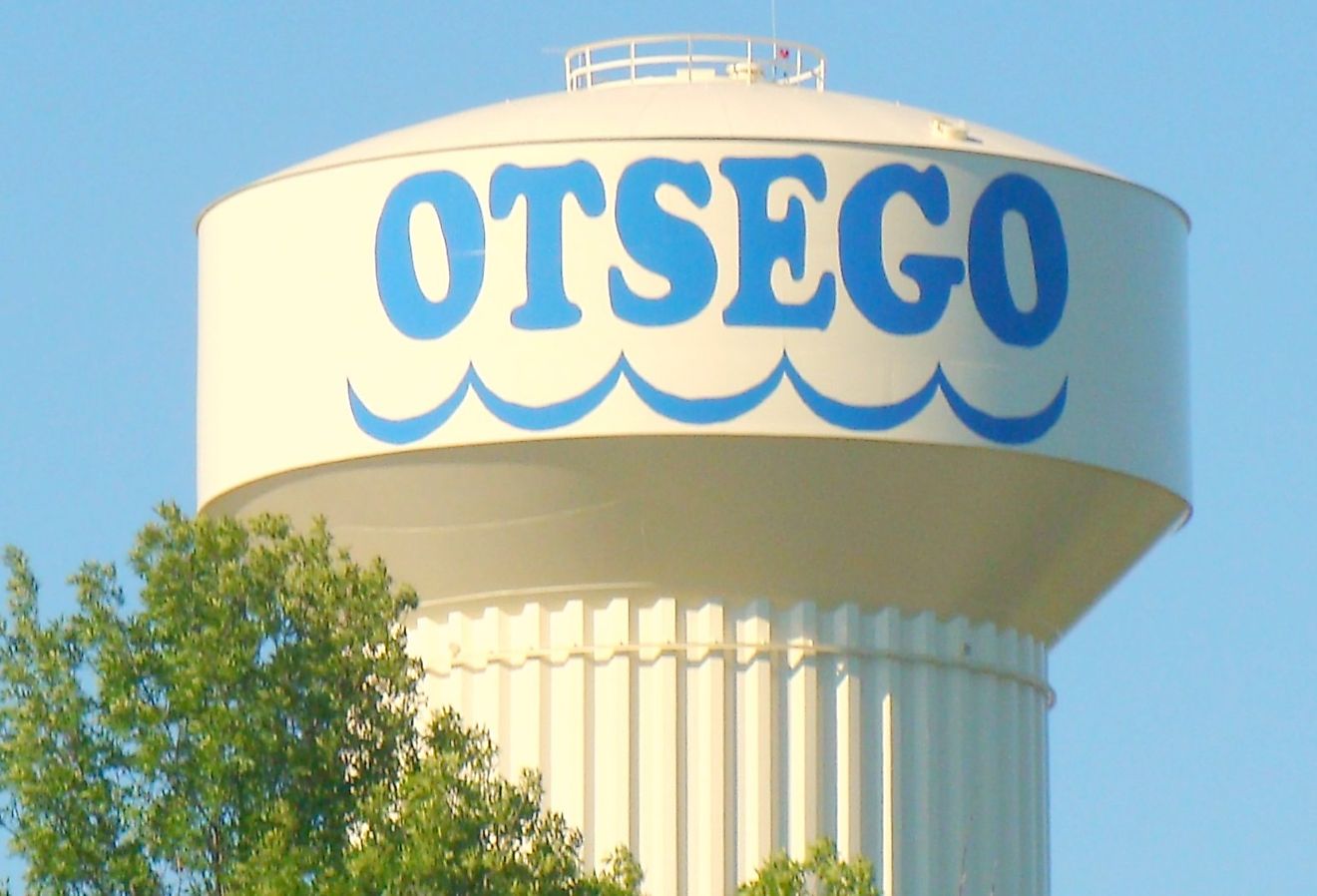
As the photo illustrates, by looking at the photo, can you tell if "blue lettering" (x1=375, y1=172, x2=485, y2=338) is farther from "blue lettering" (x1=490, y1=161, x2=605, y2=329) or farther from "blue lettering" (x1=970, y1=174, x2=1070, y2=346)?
"blue lettering" (x1=970, y1=174, x2=1070, y2=346)

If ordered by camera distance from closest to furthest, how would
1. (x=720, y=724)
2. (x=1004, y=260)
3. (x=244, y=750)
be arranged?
(x=244, y=750), (x=1004, y=260), (x=720, y=724)

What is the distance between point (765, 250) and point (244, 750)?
18.7 ft

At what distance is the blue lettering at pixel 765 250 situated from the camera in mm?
22016

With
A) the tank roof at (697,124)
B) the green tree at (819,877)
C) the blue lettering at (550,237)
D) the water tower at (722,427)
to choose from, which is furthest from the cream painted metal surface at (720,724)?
the green tree at (819,877)

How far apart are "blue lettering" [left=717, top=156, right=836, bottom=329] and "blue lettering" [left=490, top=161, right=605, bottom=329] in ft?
2.65

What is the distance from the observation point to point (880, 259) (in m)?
22.2

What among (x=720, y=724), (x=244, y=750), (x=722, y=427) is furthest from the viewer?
(x=720, y=724)

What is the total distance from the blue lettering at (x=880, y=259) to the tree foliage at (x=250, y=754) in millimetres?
4695

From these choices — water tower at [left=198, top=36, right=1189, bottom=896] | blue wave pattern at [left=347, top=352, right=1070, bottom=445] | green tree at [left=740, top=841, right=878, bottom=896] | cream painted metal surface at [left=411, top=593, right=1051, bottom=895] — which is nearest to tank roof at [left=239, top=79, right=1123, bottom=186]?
water tower at [left=198, top=36, right=1189, bottom=896]

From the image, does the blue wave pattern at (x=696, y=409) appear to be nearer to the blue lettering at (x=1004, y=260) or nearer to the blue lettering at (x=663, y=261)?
the blue lettering at (x=663, y=261)

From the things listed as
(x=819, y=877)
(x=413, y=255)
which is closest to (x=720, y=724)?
(x=413, y=255)

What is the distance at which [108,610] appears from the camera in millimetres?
18234

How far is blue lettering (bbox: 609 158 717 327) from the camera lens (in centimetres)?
2200

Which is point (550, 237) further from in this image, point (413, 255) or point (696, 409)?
point (696, 409)
